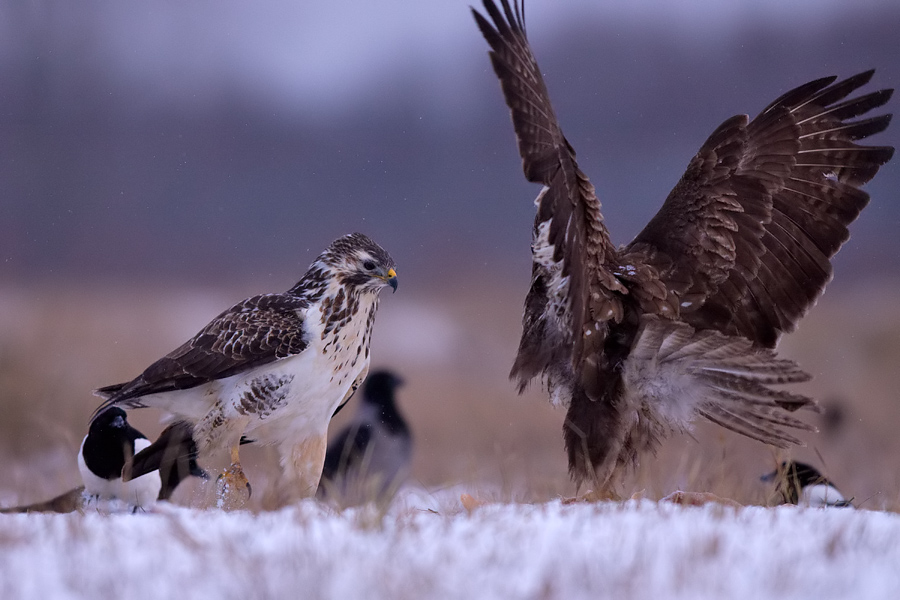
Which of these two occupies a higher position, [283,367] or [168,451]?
[283,367]

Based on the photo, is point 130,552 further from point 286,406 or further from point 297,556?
point 286,406

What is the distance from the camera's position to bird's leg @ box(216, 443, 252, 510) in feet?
12.3

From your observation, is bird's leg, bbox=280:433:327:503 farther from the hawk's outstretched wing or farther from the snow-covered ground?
the snow-covered ground

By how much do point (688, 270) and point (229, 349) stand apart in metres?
2.18

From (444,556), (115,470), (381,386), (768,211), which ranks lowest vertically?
(115,470)

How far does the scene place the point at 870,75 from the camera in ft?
14.9

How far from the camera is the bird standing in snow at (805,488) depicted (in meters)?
3.35

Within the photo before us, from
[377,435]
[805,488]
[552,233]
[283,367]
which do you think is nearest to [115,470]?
[283,367]

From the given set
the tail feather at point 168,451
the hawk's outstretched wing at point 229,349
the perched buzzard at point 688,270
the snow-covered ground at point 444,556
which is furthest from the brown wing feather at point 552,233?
the tail feather at point 168,451

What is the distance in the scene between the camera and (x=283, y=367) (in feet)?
12.9

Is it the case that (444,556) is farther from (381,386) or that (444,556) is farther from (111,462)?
(381,386)

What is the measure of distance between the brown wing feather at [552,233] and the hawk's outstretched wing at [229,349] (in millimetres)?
1062

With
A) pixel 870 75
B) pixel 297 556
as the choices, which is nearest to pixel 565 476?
pixel 297 556

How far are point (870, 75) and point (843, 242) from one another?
884 mm
